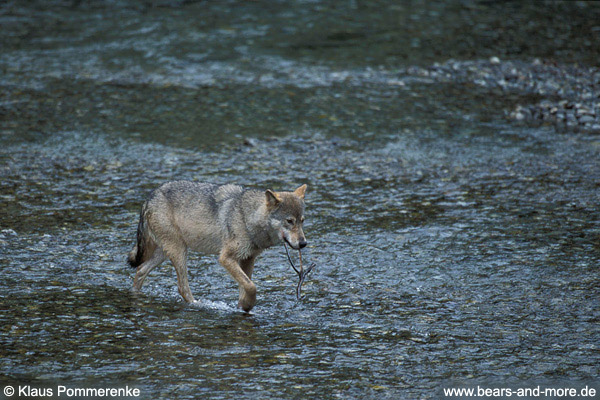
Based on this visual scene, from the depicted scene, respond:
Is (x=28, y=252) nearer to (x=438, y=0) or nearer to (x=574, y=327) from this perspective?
(x=574, y=327)

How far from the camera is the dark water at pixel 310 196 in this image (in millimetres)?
7204

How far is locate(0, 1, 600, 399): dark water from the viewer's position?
7204 mm

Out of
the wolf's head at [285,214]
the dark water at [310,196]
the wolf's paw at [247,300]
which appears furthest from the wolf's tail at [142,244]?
the wolf's head at [285,214]

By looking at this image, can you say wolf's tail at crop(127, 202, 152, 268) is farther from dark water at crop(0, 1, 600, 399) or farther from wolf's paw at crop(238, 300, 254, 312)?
wolf's paw at crop(238, 300, 254, 312)

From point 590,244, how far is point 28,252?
762cm

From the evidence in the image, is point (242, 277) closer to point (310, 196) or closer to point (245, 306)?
point (245, 306)

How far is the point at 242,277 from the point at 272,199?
949 millimetres

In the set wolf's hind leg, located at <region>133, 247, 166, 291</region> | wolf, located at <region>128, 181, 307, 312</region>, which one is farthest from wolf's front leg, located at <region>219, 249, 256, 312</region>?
wolf's hind leg, located at <region>133, 247, 166, 291</region>

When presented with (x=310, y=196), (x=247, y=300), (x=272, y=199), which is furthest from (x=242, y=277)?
(x=310, y=196)

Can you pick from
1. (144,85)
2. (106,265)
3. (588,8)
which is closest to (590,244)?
(106,265)

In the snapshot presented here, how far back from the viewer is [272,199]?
8453mm

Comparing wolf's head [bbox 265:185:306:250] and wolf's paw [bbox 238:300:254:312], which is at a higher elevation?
wolf's head [bbox 265:185:306:250]

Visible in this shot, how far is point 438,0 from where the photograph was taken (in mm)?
26141

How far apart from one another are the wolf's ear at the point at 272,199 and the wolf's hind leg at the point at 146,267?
1.63m
